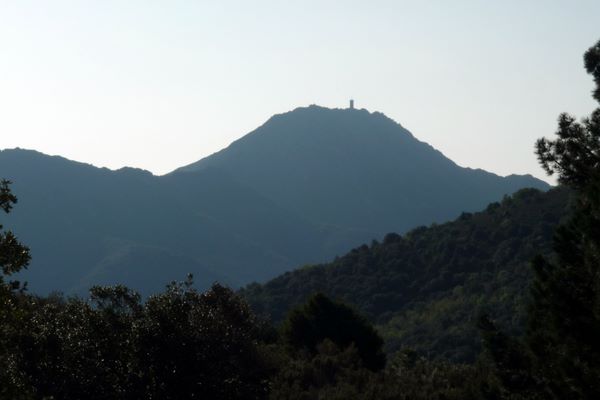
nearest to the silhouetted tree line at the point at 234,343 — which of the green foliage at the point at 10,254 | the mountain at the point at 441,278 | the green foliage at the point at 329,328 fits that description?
the green foliage at the point at 10,254

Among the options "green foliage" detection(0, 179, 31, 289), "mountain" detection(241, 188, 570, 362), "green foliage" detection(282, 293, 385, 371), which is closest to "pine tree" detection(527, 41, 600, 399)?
"green foliage" detection(0, 179, 31, 289)

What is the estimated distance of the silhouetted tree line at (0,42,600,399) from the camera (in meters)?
21.6

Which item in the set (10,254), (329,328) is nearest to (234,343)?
(10,254)

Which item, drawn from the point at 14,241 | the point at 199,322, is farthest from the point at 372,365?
the point at 14,241

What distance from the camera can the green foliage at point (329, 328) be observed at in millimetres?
59594

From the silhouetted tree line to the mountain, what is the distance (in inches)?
2017

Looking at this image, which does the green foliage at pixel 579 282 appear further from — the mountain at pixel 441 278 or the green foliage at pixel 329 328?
the mountain at pixel 441 278

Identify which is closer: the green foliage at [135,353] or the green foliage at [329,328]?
the green foliage at [135,353]

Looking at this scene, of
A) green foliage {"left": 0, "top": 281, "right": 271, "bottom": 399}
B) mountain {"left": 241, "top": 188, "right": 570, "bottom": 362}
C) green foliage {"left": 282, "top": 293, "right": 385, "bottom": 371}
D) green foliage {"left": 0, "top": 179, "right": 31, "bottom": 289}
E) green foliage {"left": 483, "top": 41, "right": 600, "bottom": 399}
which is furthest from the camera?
mountain {"left": 241, "top": 188, "right": 570, "bottom": 362}

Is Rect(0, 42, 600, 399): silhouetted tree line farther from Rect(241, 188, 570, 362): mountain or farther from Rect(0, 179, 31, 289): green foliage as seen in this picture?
Rect(241, 188, 570, 362): mountain

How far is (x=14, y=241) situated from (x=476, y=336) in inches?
2998

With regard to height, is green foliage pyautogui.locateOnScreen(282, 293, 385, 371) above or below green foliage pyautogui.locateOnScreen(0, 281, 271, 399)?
below

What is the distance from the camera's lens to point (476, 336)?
87.9 meters

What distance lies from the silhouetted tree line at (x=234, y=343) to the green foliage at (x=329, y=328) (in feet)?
Answer: 60.4
